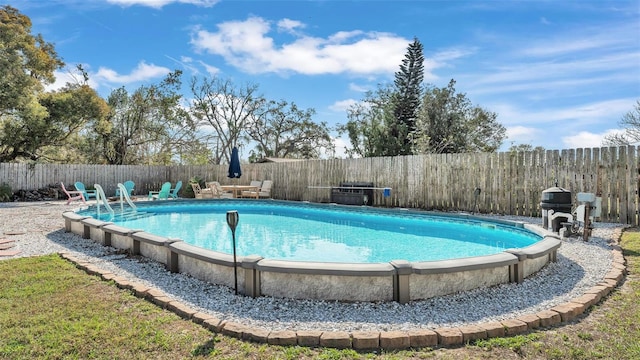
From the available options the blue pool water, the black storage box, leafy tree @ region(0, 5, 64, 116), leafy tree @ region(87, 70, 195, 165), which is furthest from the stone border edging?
leafy tree @ region(87, 70, 195, 165)

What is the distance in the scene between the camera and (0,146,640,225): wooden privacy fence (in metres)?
7.68

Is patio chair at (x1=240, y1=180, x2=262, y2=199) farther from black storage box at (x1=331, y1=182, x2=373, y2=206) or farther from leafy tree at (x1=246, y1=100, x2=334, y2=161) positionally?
leafy tree at (x1=246, y1=100, x2=334, y2=161)

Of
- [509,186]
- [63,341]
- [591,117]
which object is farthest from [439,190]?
[63,341]

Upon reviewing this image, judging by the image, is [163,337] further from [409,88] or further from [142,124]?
[409,88]

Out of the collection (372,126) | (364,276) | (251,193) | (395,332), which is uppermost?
(372,126)

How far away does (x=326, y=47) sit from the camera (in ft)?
56.5

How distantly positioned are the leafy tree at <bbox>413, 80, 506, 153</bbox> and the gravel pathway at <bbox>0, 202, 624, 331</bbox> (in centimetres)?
1822

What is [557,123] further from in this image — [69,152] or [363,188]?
[69,152]

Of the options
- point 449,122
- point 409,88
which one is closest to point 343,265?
point 449,122

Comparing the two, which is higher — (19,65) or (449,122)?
(19,65)

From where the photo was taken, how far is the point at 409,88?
82.4 ft

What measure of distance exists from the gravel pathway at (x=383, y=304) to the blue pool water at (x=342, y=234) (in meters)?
1.45

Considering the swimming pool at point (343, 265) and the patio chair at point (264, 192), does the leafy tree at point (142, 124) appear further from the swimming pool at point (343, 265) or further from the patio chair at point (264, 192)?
the swimming pool at point (343, 265)

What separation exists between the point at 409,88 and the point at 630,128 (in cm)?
1302
